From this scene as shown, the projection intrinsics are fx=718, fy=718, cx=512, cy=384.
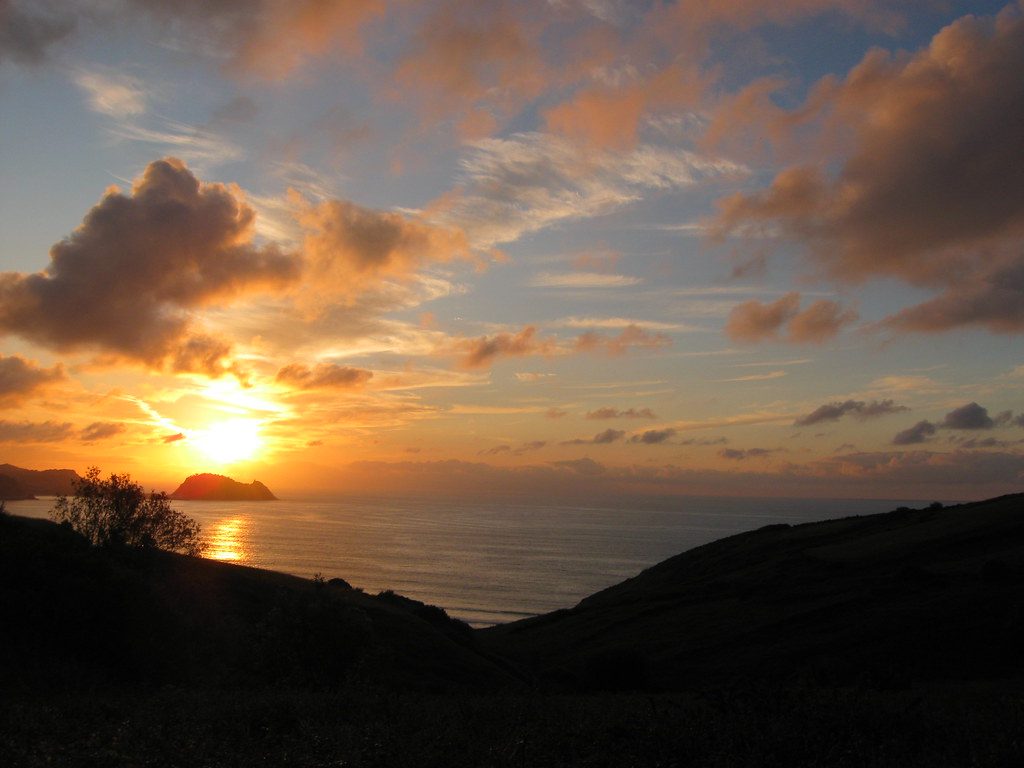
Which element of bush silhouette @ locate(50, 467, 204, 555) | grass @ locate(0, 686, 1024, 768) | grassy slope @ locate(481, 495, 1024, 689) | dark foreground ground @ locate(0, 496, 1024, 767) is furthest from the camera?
bush silhouette @ locate(50, 467, 204, 555)

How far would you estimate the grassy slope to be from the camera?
5838 centimetres

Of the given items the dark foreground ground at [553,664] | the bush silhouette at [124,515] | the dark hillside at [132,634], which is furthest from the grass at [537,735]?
the bush silhouette at [124,515]

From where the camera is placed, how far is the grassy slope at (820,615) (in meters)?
58.4

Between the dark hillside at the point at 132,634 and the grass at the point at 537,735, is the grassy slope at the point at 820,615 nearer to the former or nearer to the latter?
the grass at the point at 537,735

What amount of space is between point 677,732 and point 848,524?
386ft

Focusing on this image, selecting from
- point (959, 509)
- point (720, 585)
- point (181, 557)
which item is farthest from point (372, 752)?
point (959, 509)

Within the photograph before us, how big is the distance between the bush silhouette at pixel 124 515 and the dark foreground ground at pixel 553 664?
17770 mm

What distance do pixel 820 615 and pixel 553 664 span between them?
1095 inches

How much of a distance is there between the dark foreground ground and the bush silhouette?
1777 centimetres

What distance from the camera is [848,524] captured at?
118812 mm

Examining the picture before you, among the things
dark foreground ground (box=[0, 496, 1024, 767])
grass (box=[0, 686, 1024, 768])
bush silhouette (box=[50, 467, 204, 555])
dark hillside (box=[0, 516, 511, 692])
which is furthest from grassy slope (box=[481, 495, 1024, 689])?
bush silhouette (box=[50, 467, 204, 555])

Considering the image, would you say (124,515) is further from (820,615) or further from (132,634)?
(820,615)

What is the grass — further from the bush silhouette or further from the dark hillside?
the bush silhouette

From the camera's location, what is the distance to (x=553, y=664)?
77.2m
